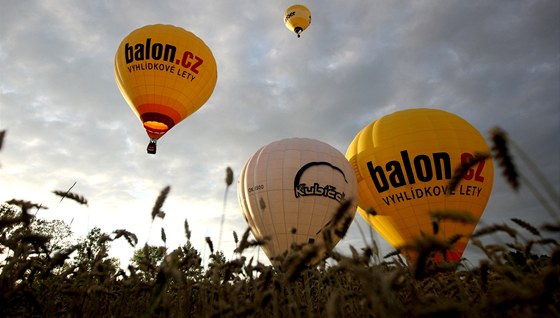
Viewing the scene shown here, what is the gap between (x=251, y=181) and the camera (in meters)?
20.1

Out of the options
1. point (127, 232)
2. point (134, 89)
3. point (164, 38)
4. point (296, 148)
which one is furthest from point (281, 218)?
point (127, 232)

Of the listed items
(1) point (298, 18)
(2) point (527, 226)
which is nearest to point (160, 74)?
(2) point (527, 226)

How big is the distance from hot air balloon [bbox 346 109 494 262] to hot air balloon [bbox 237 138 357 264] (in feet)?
5.45

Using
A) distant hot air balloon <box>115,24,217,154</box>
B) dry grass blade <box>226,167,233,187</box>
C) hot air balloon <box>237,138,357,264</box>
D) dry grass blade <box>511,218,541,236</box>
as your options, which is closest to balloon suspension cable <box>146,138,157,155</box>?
distant hot air balloon <box>115,24,217,154</box>

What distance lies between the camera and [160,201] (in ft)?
11.2

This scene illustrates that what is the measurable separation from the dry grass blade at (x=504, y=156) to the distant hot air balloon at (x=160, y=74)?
63.0 feet

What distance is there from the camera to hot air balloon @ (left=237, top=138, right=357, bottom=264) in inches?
714

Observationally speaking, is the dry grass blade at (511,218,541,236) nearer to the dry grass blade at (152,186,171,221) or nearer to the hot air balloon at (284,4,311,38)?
the dry grass blade at (152,186,171,221)

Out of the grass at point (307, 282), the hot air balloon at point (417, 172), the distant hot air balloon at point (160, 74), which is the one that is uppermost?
the distant hot air balloon at point (160, 74)

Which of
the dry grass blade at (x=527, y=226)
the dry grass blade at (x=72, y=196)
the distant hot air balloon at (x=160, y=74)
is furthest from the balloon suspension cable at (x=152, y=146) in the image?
the dry grass blade at (x=527, y=226)

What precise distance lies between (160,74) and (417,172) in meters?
14.9

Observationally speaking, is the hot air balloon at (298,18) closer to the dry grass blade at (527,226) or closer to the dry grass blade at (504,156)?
the dry grass blade at (527,226)

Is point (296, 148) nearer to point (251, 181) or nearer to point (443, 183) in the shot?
point (251, 181)

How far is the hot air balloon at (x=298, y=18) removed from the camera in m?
37.3
